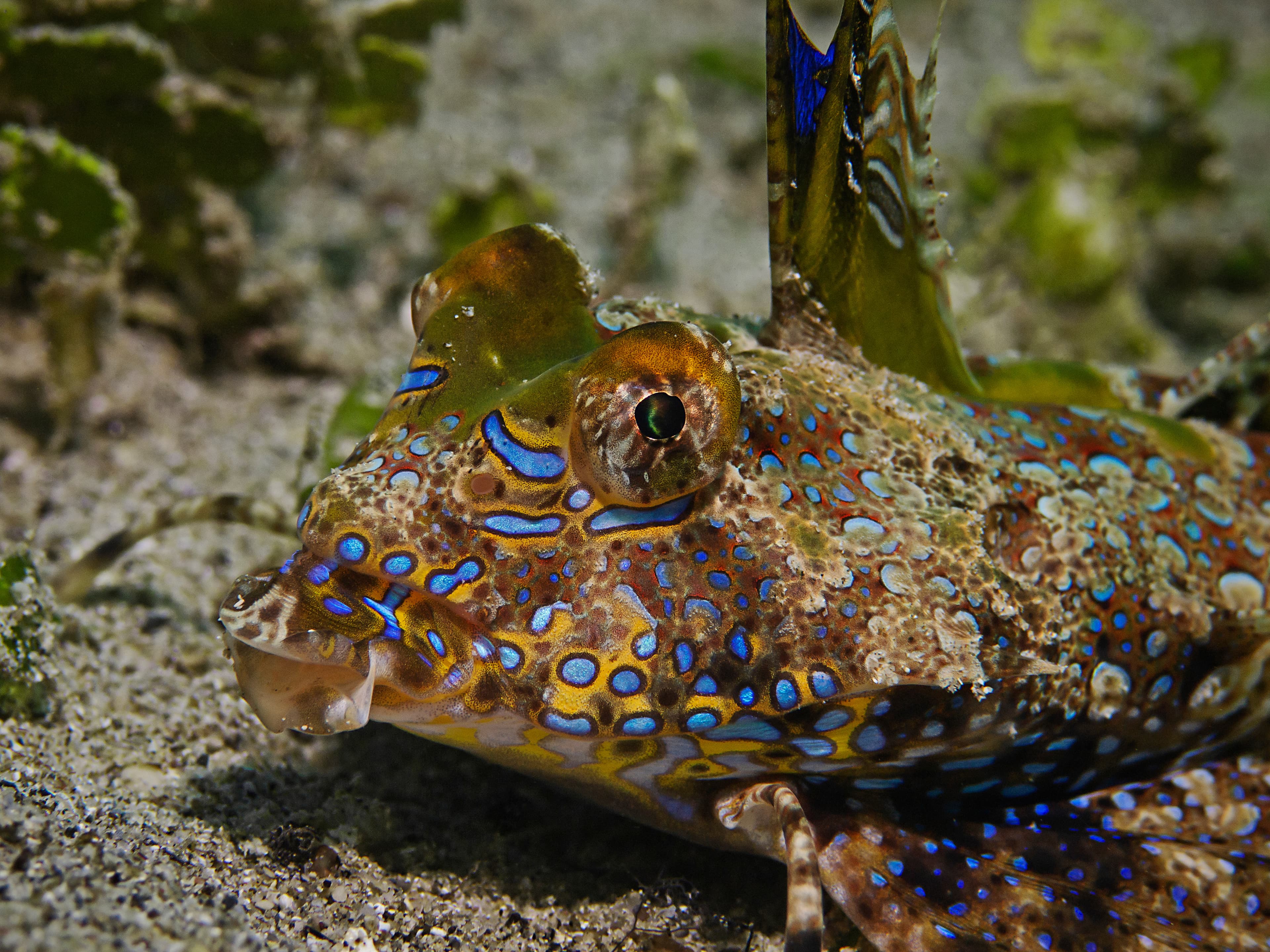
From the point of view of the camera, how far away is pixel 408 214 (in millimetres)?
5859

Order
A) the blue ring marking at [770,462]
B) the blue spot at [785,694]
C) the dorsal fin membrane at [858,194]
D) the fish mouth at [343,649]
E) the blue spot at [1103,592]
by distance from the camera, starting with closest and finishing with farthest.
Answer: the fish mouth at [343,649] → the blue spot at [785,694] → the blue ring marking at [770,462] → the dorsal fin membrane at [858,194] → the blue spot at [1103,592]

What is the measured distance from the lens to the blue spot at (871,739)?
7.07 ft

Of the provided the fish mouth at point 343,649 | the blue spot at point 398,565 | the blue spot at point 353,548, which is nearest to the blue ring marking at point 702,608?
the fish mouth at point 343,649

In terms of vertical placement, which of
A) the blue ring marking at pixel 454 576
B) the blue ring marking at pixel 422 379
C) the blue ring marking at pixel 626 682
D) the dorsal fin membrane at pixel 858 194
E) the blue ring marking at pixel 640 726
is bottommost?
the blue ring marking at pixel 640 726

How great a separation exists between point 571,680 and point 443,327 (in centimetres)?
95

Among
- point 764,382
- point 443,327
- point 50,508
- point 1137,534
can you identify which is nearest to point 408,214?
point 50,508

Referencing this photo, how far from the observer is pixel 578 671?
1.95 metres

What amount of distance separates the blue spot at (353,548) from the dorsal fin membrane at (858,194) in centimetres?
124

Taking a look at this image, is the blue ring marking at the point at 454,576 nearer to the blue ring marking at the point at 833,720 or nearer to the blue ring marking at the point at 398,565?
the blue ring marking at the point at 398,565

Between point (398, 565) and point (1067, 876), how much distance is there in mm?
1912

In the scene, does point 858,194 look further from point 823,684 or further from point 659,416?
point 823,684

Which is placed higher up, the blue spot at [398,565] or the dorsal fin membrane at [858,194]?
the dorsal fin membrane at [858,194]

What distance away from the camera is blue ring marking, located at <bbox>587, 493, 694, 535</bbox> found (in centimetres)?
198

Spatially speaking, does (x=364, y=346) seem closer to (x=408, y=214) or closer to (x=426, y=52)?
(x=408, y=214)
